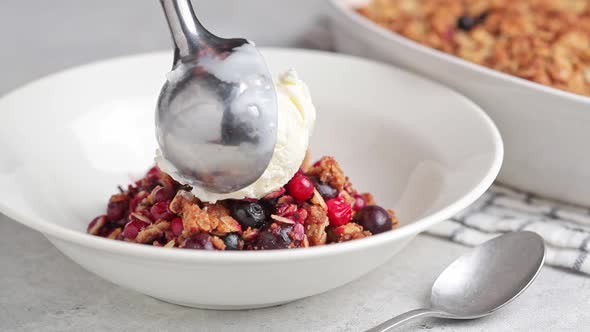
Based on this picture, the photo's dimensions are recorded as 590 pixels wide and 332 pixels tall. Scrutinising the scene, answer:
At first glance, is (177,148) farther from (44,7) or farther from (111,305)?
(44,7)

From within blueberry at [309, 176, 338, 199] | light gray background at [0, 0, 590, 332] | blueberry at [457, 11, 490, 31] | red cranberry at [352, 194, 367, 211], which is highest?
blueberry at [457, 11, 490, 31]

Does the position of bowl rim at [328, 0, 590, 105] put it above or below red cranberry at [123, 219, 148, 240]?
above

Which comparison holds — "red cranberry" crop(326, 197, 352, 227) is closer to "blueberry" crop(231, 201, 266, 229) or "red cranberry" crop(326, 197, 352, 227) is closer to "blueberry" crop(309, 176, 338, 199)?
"blueberry" crop(309, 176, 338, 199)

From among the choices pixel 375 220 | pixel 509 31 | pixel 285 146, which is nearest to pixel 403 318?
pixel 375 220

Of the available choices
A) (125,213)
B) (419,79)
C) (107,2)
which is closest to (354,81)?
(419,79)

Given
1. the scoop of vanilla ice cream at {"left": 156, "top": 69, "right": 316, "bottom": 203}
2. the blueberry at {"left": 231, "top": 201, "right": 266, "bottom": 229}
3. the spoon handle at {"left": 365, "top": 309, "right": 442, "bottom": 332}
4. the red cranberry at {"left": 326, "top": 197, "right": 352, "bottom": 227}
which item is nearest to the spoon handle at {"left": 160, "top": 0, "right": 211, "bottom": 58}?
the scoop of vanilla ice cream at {"left": 156, "top": 69, "right": 316, "bottom": 203}

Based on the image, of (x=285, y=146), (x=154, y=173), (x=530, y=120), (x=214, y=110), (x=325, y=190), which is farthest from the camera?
(x=530, y=120)

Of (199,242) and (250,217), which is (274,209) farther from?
(199,242)

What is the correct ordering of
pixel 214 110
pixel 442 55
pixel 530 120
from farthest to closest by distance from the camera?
pixel 442 55 → pixel 530 120 → pixel 214 110
